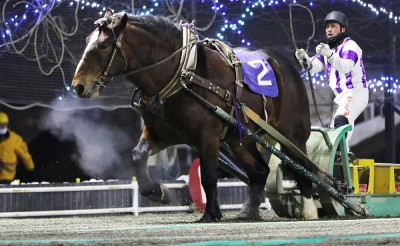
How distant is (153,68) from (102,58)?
550 mm

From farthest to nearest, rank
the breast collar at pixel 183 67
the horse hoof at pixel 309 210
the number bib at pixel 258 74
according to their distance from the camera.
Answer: the horse hoof at pixel 309 210 < the number bib at pixel 258 74 < the breast collar at pixel 183 67

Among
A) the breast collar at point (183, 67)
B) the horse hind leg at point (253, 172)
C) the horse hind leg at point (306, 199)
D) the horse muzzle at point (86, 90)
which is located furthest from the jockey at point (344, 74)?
the horse muzzle at point (86, 90)

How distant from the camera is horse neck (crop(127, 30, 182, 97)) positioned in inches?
381

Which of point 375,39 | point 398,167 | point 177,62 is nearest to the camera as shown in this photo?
point 177,62

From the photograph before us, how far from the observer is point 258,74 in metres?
10.4

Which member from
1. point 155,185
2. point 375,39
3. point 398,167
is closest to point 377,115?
point 375,39

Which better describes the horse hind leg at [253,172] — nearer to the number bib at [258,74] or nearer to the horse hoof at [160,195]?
the number bib at [258,74]

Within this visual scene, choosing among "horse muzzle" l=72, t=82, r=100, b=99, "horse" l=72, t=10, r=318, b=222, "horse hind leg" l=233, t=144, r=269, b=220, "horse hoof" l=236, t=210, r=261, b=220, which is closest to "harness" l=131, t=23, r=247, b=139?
"horse" l=72, t=10, r=318, b=222

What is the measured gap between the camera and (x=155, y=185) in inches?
398

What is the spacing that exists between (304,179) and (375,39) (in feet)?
16.8

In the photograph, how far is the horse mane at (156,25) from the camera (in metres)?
9.74

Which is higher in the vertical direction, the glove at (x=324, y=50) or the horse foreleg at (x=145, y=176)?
the glove at (x=324, y=50)

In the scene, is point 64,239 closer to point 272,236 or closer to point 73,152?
point 272,236

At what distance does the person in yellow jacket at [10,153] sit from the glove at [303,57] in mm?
5449
